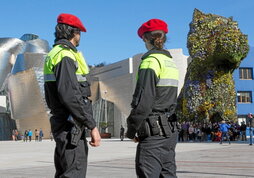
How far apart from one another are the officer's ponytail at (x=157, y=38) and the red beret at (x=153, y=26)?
39 millimetres

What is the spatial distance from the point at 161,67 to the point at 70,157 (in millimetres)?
1156

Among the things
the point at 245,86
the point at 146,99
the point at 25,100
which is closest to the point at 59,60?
the point at 146,99

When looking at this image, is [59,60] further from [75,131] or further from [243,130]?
[243,130]

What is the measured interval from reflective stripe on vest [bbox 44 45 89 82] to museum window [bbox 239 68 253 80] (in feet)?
124

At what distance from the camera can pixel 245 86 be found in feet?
129

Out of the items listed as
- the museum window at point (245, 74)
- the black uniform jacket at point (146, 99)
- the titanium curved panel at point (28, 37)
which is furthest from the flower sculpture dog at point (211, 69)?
the titanium curved panel at point (28, 37)

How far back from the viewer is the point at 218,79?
24.5 m

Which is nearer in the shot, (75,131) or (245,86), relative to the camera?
(75,131)

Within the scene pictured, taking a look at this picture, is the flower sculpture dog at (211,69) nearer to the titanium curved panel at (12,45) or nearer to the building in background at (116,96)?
the building in background at (116,96)

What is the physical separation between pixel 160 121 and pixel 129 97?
4934 cm

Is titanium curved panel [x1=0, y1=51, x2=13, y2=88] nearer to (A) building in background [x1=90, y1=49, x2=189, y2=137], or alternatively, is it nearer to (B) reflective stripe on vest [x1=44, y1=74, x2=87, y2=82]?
(A) building in background [x1=90, y1=49, x2=189, y2=137]

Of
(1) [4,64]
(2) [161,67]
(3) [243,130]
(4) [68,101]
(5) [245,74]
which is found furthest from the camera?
(1) [4,64]

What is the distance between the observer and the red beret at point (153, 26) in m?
3.71

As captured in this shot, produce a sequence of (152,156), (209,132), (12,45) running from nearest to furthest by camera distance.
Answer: (152,156) < (209,132) < (12,45)
